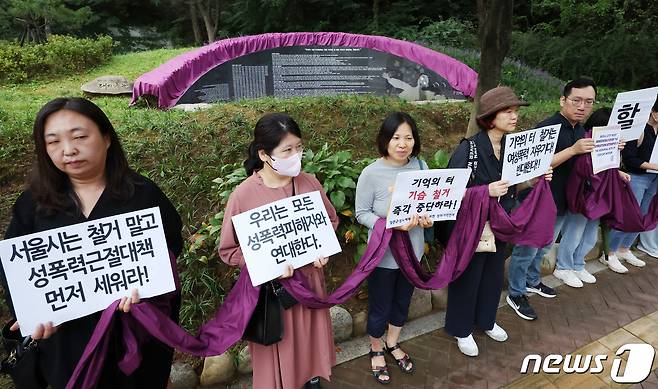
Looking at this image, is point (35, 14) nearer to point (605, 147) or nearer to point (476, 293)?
point (476, 293)

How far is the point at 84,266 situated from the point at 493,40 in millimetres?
4854

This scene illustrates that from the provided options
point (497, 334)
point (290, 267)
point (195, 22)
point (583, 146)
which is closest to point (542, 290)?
point (497, 334)

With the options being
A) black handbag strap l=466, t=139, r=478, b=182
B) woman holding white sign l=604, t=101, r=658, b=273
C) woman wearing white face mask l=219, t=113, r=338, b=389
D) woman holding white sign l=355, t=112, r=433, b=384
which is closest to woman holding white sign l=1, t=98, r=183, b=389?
woman wearing white face mask l=219, t=113, r=338, b=389

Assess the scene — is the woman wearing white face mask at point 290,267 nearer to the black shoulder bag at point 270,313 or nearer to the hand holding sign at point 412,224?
the black shoulder bag at point 270,313

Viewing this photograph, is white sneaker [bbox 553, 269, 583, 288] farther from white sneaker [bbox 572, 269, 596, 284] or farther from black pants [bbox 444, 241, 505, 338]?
black pants [bbox 444, 241, 505, 338]

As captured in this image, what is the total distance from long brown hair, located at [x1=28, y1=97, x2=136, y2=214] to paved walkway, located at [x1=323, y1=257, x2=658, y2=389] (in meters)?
1.97

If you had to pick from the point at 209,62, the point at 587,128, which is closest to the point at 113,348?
the point at 587,128

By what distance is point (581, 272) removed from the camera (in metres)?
4.17

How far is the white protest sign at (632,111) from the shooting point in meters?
3.39

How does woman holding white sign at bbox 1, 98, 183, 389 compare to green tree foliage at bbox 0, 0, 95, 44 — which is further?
green tree foliage at bbox 0, 0, 95, 44

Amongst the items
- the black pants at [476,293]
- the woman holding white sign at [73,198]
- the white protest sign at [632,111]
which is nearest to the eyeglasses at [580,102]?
the white protest sign at [632,111]

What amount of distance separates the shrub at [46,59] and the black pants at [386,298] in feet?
38.1

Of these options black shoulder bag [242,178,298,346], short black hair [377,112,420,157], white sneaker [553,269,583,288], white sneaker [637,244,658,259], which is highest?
short black hair [377,112,420,157]

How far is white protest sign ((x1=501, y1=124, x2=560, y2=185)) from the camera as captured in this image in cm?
269
